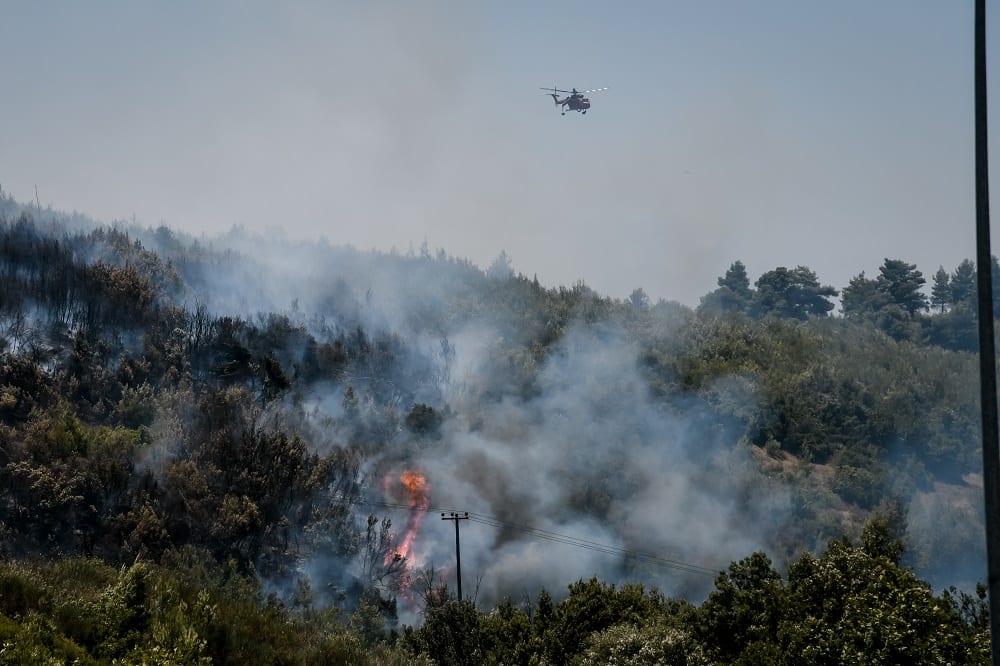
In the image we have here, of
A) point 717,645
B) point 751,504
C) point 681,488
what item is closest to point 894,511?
point 751,504

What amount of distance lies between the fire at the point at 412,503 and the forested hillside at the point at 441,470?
0.22 m

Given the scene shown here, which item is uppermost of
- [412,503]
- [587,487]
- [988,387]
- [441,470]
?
[988,387]

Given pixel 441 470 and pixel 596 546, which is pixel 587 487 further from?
pixel 441 470

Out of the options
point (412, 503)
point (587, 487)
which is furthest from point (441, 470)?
point (587, 487)

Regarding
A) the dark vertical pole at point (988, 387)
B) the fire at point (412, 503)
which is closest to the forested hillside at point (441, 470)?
the fire at point (412, 503)

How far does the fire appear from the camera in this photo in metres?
55.5

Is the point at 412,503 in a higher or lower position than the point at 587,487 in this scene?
lower

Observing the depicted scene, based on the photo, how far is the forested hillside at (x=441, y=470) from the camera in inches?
1101

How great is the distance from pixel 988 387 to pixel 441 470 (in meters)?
56.2

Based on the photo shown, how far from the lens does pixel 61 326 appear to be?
62.3 m

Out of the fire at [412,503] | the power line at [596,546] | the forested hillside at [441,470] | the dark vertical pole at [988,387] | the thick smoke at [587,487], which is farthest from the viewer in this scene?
the power line at [596,546]

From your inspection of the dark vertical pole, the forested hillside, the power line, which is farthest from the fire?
the dark vertical pole

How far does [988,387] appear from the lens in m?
10.7

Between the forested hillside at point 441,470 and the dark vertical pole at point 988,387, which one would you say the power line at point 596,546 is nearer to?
the forested hillside at point 441,470
